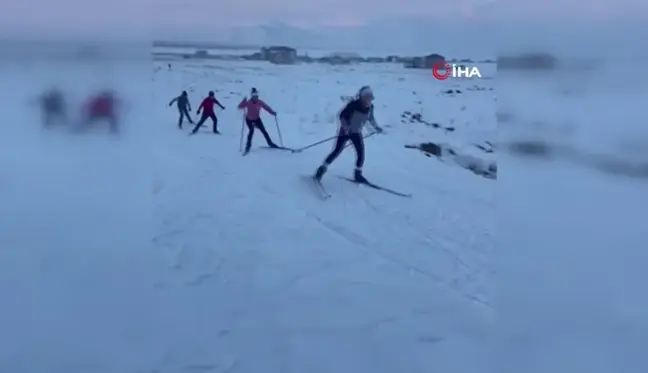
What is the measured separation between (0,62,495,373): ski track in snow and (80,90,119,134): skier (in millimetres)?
87

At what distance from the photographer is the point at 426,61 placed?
2170 mm

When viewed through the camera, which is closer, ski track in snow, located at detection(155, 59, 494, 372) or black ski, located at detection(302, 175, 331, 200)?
ski track in snow, located at detection(155, 59, 494, 372)

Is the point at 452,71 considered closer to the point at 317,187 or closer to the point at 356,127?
the point at 356,127

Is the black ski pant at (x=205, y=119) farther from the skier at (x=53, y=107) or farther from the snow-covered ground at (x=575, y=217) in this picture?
the snow-covered ground at (x=575, y=217)

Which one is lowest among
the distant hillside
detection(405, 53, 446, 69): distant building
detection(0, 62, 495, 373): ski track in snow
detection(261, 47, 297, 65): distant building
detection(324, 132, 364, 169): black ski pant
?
detection(0, 62, 495, 373): ski track in snow

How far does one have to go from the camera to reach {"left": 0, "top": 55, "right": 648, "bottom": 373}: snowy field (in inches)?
79.7

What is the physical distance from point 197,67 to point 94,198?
0.46 metres

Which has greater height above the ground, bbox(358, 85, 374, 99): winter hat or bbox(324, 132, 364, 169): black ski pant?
bbox(358, 85, 374, 99): winter hat

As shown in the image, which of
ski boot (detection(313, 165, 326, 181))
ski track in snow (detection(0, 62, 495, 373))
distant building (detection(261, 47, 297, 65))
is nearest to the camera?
ski track in snow (detection(0, 62, 495, 373))

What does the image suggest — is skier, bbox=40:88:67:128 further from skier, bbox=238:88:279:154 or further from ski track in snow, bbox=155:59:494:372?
skier, bbox=238:88:279:154

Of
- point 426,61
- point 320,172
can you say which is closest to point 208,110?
point 320,172

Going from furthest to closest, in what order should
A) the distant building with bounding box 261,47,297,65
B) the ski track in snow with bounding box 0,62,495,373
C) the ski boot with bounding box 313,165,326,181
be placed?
the ski boot with bounding box 313,165,326,181, the distant building with bounding box 261,47,297,65, the ski track in snow with bounding box 0,62,495,373

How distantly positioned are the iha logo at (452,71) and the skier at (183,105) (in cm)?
67

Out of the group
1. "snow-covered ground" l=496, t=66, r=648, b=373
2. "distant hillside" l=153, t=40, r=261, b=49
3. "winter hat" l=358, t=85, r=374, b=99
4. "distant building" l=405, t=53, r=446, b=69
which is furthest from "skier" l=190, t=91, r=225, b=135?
"snow-covered ground" l=496, t=66, r=648, b=373
